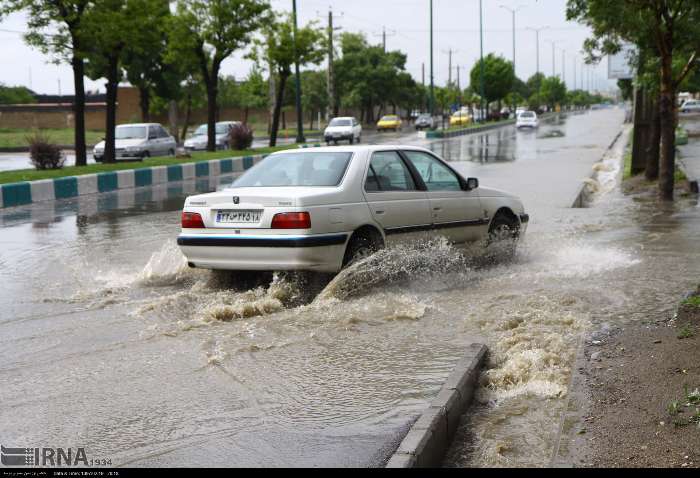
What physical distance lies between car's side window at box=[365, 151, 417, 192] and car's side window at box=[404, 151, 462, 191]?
0.77 feet

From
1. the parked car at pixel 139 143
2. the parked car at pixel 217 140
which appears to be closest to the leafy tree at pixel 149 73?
the parked car at pixel 217 140

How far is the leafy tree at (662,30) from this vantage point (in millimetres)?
14312

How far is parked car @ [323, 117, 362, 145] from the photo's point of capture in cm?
4612

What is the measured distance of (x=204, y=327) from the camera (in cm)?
695

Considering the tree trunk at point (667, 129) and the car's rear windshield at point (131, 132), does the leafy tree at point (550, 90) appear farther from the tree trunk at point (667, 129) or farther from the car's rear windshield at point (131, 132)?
the tree trunk at point (667, 129)

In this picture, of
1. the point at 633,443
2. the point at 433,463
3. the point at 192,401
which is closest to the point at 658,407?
the point at 633,443

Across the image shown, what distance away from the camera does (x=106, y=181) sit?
2095cm

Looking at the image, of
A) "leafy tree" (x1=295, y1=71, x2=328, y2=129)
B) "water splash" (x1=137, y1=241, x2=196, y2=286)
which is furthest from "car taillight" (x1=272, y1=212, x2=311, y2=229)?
"leafy tree" (x1=295, y1=71, x2=328, y2=129)

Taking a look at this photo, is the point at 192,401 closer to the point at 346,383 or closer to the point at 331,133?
the point at 346,383

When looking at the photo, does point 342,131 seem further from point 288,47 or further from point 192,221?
point 192,221

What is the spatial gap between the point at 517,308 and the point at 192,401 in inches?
131

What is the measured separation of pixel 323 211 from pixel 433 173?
201cm

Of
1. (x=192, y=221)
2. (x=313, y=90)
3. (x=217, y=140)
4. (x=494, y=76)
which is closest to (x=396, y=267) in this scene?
(x=192, y=221)

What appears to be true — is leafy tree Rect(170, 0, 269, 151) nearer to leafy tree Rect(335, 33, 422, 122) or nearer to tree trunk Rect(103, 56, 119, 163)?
tree trunk Rect(103, 56, 119, 163)
